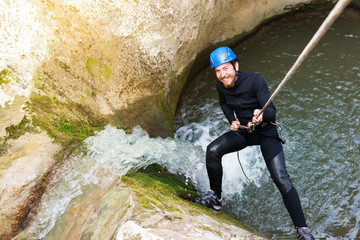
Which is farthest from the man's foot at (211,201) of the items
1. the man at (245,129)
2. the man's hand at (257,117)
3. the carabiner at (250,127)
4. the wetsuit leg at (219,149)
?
the man's hand at (257,117)

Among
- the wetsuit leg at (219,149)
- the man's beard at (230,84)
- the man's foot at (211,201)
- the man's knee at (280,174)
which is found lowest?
the man's foot at (211,201)

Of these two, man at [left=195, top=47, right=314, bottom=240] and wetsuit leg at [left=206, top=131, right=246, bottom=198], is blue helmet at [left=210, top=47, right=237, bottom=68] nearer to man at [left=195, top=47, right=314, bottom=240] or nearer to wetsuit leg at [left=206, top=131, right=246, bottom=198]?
man at [left=195, top=47, right=314, bottom=240]

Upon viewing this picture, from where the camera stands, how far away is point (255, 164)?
4.95 meters

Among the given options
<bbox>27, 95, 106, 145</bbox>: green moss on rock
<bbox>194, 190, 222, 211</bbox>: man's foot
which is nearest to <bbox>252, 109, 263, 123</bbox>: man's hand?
<bbox>194, 190, 222, 211</bbox>: man's foot

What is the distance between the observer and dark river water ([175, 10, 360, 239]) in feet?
13.5

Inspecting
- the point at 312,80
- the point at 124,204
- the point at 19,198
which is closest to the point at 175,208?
the point at 124,204

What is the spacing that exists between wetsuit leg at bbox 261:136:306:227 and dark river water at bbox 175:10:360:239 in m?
0.91

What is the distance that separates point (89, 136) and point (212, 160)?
174 cm

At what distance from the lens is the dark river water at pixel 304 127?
13.5 feet

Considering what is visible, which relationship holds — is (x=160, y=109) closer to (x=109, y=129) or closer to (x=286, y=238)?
(x=109, y=129)

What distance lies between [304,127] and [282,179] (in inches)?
94.3

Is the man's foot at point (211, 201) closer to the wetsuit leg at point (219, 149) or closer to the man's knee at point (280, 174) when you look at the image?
the wetsuit leg at point (219, 149)

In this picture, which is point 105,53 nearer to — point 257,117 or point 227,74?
point 227,74

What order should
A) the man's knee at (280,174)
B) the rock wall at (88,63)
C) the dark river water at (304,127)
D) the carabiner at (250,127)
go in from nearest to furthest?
1. the man's knee at (280,174)
2. the carabiner at (250,127)
3. the rock wall at (88,63)
4. the dark river water at (304,127)
